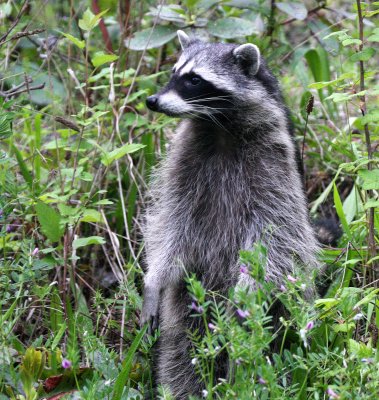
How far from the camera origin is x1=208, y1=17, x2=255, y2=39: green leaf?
5059mm

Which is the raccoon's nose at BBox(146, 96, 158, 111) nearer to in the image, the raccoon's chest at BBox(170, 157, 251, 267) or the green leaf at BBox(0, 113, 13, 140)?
the raccoon's chest at BBox(170, 157, 251, 267)

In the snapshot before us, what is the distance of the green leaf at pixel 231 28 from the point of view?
5059mm

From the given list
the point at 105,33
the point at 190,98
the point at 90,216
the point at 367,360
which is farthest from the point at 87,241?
the point at 105,33

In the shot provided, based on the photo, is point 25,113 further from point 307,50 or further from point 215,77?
point 307,50

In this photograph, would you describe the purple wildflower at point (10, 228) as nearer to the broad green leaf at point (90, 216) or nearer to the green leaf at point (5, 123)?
the broad green leaf at point (90, 216)

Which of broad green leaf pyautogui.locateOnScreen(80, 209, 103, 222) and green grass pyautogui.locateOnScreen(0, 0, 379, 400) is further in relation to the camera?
broad green leaf pyautogui.locateOnScreen(80, 209, 103, 222)

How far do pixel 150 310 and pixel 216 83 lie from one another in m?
1.16

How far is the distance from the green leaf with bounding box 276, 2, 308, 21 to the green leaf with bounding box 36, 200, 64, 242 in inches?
83.5

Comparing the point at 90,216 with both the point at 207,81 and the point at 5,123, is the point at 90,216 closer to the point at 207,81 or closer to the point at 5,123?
the point at 5,123

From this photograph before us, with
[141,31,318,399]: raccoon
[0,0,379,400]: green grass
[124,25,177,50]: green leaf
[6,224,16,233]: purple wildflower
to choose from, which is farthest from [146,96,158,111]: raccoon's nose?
[124,25,177,50]: green leaf

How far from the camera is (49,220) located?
4.08 m

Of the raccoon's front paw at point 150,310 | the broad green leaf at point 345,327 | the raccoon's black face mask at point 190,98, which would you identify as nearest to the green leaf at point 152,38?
the raccoon's black face mask at point 190,98

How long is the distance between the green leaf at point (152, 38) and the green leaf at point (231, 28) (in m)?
0.25

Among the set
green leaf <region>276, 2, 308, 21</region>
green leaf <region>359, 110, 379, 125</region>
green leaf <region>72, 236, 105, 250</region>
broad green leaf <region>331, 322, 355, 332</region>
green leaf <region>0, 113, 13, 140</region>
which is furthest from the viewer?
green leaf <region>276, 2, 308, 21</region>
